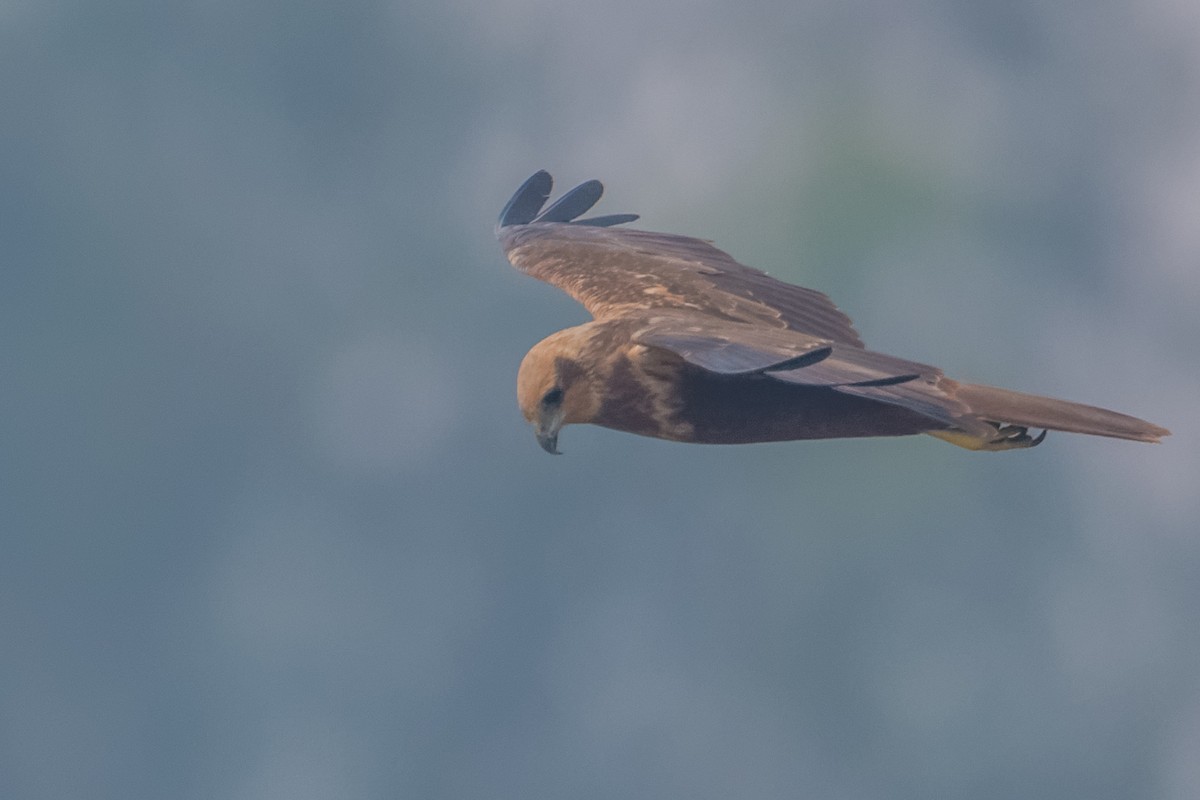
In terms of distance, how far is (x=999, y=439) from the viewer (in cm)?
860

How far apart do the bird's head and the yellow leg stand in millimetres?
1824

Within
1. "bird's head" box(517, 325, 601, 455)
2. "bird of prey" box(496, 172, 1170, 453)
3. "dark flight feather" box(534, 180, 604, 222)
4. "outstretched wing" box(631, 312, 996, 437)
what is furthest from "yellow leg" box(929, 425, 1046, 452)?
"dark flight feather" box(534, 180, 604, 222)

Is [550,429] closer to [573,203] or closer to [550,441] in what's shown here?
[550,441]

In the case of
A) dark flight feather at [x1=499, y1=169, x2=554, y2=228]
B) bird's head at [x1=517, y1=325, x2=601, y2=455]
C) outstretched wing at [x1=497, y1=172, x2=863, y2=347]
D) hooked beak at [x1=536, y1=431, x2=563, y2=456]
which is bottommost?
hooked beak at [x1=536, y1=431, x2=563, y2=456]

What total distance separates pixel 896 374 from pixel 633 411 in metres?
1.67

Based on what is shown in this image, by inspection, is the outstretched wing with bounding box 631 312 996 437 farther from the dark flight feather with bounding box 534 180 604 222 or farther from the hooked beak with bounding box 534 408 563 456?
the dark flight feather with bounding box 534 180 604 222

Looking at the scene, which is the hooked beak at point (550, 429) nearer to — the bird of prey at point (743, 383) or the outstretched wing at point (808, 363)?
the bird of prey at point (743, 383)

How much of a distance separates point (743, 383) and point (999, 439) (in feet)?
4.50

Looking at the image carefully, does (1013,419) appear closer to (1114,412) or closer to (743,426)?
(1114,412)

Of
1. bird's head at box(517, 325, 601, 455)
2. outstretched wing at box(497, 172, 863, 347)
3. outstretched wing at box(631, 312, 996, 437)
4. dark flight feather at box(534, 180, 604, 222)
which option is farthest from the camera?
dark flight feather at box(534, 180, 604, 222)

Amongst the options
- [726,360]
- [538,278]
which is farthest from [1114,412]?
[538,278]

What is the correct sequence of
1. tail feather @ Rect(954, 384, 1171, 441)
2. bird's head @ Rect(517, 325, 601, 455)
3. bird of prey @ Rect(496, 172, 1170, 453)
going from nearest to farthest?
bird of prey @ Rect(496, 172, 1170, 453), tail feather @ Rect(954, 384, 1171, 441), bird's head @ Rect(517, 325, 601, 455)

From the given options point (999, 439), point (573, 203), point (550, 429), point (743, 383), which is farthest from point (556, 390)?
point (573, 203)

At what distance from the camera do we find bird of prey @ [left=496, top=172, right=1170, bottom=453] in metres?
7.38
